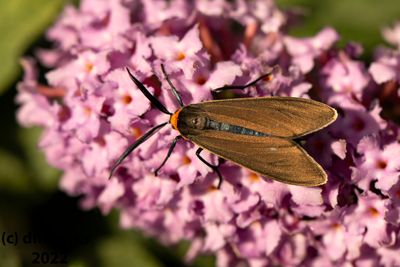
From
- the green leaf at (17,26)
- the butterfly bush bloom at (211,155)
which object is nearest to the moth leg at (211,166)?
the butterfly bush bloom at (211,155)

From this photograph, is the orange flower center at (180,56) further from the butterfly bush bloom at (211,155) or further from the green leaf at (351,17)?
the green leaf at (351,17)

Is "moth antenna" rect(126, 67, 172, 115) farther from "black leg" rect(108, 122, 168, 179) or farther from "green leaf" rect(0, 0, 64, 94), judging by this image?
"green leaf" rect(0, 0, 64, 94)

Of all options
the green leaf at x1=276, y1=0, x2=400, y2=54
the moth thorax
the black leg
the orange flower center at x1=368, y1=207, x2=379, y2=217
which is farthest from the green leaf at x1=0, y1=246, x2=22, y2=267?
the green leaf at x1=276, y1=0, x2=400, y2=54

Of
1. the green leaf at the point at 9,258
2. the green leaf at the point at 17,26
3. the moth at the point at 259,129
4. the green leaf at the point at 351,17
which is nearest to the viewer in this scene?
the moth at the point at 259,129

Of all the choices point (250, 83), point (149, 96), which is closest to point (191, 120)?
point (149, 96)

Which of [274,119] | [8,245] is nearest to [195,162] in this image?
[274,119]

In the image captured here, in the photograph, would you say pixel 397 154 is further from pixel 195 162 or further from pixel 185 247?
pixel 185 247
